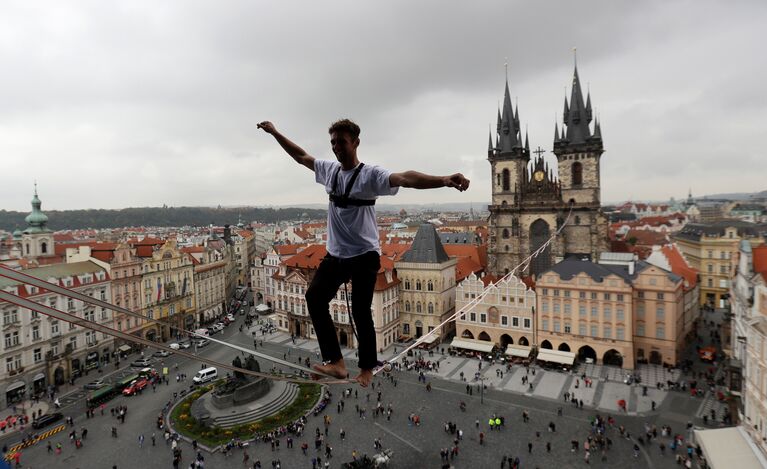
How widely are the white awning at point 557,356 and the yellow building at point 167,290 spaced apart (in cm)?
4046

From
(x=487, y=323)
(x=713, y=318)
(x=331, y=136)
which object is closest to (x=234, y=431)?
(x=487, y=323)

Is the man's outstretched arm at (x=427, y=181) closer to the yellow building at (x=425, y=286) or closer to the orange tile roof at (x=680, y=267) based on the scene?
the yellow building at (x=425, y=286)

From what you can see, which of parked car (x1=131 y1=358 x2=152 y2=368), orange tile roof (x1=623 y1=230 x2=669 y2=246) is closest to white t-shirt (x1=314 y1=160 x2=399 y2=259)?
parked car (x1=131 y1=358 x2=152 y2=368)

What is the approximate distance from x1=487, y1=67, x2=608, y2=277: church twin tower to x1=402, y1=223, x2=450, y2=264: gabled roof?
1067 centimetres

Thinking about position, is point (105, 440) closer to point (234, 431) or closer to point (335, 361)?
point (234, 431)

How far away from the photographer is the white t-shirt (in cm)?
474

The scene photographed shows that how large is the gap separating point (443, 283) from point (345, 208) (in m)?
45.2

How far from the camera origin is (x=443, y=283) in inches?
1939

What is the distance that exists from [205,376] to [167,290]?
18969 millimetres

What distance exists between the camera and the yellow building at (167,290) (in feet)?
167

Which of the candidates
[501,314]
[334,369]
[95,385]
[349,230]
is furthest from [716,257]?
[95,385]

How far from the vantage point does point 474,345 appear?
44.0 meters

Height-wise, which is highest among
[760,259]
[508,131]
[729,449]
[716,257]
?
[508,131]

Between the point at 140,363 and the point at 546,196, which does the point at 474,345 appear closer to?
the point at 546,196
